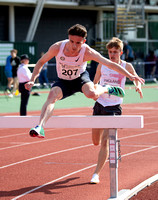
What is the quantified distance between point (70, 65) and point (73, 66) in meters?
0.05

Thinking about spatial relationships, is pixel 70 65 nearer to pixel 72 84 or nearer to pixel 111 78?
pixel 72 84

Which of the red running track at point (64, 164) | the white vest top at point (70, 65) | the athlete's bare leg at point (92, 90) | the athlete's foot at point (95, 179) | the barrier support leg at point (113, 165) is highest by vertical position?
the white vest top at point (70, 65)

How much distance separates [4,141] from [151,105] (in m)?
9.20

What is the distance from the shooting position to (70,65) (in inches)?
249

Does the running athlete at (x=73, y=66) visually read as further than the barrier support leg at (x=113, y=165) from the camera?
Yes

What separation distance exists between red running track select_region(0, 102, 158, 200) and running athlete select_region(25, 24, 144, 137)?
1.22 metres

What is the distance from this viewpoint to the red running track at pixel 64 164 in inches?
254

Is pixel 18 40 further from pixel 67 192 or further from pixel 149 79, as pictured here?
pixel 67 192

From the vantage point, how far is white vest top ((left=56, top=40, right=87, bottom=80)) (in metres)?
6.29

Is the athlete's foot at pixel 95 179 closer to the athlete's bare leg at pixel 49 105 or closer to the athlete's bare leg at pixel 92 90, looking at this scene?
the athlete's bare leg at pixel 92 90

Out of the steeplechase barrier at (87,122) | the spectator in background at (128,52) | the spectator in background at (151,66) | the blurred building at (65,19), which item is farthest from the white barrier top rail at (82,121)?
the spectator in background at (151,66)

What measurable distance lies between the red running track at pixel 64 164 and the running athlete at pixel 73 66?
1223mm

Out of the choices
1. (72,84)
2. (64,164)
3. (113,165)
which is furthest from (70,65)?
(64,164)

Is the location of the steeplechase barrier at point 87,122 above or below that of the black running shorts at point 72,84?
below
